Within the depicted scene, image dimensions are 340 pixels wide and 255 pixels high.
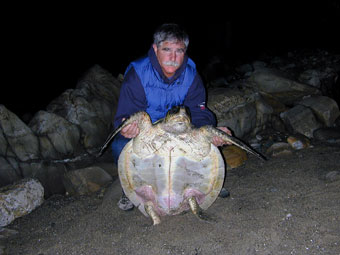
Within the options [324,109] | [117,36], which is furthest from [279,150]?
[117,36]

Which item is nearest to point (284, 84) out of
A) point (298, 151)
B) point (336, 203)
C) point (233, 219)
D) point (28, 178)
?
point (298, 151)

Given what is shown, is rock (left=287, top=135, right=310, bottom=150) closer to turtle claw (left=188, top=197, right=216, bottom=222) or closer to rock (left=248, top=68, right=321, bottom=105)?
rock (left=248, top=68, right=321, bottom=105)

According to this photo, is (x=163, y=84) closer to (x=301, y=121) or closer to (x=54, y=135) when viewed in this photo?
(x=54, y=135)

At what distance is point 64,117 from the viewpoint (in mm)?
3783

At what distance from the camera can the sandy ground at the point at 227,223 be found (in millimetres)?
Result: 1939

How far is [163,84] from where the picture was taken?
2.57 meters

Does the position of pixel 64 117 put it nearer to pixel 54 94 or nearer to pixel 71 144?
pixel 71 144

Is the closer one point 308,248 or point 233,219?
point 308,248

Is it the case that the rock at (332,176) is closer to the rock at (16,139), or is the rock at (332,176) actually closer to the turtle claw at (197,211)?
the turtle claw at (197,211)

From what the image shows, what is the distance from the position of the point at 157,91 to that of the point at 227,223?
132 cm

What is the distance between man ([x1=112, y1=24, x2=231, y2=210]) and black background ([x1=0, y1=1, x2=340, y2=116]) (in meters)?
5.63

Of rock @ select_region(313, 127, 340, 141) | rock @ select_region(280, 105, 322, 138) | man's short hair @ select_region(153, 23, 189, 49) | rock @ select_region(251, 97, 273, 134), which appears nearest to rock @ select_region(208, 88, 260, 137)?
rock @ select_region(251, 97, 273, 134)

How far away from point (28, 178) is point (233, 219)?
2151 millimetres

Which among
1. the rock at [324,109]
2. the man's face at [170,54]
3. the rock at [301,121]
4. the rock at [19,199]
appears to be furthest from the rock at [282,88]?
the rock at [19,199]
